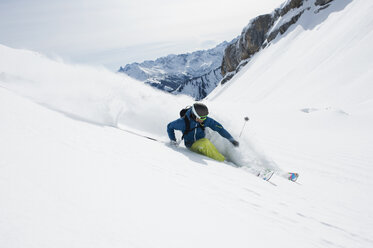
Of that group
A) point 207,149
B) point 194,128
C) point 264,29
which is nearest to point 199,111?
point 194,128

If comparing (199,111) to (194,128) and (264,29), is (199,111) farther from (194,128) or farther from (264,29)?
(264,29)

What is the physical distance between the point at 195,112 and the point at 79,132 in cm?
276

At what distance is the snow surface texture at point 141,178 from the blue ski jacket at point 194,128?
42cm

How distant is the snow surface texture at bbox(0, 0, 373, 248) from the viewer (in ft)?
6.55

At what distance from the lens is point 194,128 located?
593cm

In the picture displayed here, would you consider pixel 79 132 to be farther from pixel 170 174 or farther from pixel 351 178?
pixel 351 178

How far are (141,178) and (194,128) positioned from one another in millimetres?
2877

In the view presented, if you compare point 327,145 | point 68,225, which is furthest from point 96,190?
point 327,145

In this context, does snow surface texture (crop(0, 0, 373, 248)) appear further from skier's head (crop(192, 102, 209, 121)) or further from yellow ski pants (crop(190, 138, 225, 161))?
skier's head (crop(192, 102, 209, 121))

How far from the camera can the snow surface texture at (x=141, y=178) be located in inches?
78.6

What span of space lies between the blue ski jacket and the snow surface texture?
0.42 m

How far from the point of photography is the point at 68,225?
181 centimetres

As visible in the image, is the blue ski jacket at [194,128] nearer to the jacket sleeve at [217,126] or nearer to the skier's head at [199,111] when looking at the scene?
the jacket sleeve at [217,126]

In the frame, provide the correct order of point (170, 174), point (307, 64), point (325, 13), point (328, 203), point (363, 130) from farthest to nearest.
Answer: point (325, 13)
point (307, 64)
point (363, 130)
point (328, 203)
point (170, 174)
